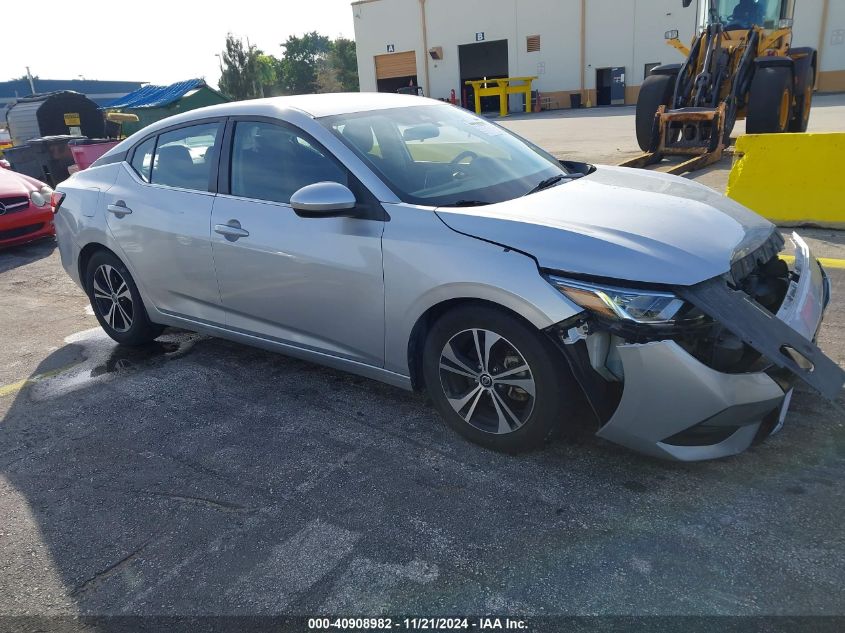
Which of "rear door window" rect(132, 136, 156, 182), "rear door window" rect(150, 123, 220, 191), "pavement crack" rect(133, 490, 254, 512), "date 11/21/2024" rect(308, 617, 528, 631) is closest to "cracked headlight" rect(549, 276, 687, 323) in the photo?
"date 11/21/2024" rect(308, 617, 528, 631)

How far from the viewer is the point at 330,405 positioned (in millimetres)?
3707

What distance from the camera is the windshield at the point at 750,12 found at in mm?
12328

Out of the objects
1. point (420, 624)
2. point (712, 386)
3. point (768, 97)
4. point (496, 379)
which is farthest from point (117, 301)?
point (768, 97)

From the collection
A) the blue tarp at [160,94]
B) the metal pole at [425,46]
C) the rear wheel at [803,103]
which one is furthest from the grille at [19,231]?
the metal pole at [425,46]

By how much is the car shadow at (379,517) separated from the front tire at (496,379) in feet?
0.49

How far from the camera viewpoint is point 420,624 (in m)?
2.14

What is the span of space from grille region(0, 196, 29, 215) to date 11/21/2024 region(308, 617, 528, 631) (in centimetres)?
832

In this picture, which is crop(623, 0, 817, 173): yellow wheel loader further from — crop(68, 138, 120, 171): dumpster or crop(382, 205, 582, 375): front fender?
crop(68, 138, 120, 171): dumpster

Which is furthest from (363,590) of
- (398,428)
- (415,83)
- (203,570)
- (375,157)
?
(415,83)

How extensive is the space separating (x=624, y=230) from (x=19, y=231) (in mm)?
8423

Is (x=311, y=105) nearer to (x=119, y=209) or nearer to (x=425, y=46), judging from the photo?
(x=119, y=209)

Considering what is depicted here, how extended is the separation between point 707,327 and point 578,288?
50cm

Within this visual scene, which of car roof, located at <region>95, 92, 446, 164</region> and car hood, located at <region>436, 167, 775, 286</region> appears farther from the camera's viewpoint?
car roof, located at <region>95, 92, 446, 164</region>

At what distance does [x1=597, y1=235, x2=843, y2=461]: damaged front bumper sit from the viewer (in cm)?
246
